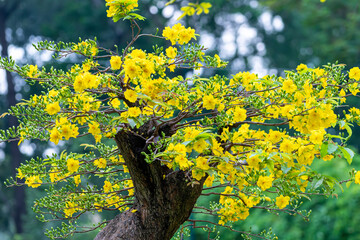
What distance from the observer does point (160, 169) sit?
1.93m

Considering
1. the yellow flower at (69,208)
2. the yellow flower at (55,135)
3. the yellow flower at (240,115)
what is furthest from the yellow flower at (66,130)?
the yellow flower at (240,115)

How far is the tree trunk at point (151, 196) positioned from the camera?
6.27 feet

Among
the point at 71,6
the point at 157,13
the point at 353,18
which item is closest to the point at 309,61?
the point at 353,18

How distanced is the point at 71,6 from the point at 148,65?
8.90 meters

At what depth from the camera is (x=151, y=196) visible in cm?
196

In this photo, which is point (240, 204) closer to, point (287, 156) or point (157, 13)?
point (287, 156)

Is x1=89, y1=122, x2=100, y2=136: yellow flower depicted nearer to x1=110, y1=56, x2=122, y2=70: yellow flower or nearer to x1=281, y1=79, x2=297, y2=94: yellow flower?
x1=110, y1=56, x2=122, y2=70: yellow flower

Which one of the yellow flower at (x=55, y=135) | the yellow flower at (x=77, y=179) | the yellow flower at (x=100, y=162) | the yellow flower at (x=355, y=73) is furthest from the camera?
the yellow flower at (x=77, y=179)

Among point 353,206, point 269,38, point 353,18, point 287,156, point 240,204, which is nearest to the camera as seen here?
point 287,156

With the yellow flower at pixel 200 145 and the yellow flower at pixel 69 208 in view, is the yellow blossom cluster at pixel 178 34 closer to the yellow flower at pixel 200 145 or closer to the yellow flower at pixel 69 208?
the yellow flower at pixel 200 145

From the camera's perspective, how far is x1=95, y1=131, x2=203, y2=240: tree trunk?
1912mm

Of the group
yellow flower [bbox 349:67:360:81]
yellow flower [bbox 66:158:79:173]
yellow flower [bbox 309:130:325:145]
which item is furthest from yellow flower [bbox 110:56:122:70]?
yellow flower [bbox 349:67:360:81]

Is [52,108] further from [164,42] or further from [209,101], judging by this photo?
[164,42]

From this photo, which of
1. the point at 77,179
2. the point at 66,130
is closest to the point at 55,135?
the point at 66,130
